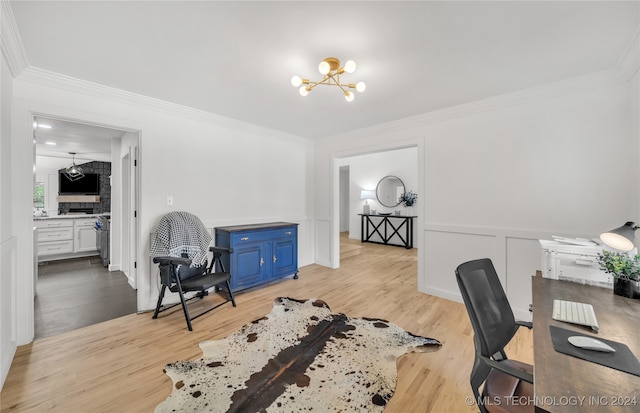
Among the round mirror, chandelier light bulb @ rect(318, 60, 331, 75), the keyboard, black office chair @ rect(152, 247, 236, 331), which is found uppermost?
chandelier light bulb @ rect(318, 60, 331, 75)

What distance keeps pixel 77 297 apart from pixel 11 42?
118 inches

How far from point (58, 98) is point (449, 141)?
14.2 ft

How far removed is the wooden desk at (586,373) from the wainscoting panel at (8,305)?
3.14m

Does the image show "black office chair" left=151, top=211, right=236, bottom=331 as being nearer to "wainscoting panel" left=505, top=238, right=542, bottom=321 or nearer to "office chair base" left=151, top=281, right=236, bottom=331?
"office chair base" left=151, top=281, right=236, bottom=331

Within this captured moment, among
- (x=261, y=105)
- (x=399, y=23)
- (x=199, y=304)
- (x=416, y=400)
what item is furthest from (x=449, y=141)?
(x=199, y=304)

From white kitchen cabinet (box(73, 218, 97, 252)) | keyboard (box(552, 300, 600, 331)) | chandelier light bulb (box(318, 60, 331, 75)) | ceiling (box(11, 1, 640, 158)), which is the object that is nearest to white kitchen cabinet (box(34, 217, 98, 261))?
white kitchen cabinet (box(73, 218, 97, 252))

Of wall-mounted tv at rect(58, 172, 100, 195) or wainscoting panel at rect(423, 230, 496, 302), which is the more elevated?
wall-mounted tv at rect(58, 172, 100, 195)

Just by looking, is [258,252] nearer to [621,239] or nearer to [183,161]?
[183,161]

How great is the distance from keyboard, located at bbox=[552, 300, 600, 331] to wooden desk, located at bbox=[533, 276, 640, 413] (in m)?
0.03

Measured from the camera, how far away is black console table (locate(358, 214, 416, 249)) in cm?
680

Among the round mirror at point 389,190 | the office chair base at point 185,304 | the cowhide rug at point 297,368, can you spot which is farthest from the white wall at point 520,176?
the round mirror at point 389,190

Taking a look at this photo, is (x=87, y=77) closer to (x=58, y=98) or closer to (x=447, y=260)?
(x=58, y=98)

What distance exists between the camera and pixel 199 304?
10.4 ft

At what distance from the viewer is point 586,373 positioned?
0.85 metres
